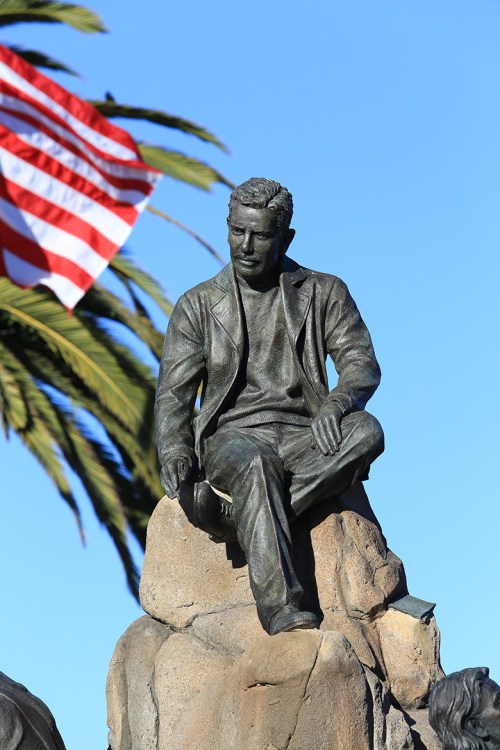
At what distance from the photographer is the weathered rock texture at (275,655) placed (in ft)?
32.3

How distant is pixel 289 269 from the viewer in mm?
11305

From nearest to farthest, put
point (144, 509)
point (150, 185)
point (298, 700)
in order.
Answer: point (298, 700) < point (144, 509) < point (150, 185)

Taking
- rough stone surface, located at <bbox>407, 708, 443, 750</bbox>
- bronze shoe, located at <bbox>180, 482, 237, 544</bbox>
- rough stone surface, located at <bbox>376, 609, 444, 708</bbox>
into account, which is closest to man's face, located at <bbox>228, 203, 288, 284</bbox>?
bronze shoe, located at <bbox>180, 482, 237, 544</bbox>

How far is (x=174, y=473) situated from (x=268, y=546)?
0.72 meters

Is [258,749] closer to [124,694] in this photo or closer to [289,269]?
[124,694]

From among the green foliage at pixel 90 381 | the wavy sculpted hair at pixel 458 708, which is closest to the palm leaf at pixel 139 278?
the green foliage at pixel 90 381

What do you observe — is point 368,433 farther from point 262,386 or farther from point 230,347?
point 230,347

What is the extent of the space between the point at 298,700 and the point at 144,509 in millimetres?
6651

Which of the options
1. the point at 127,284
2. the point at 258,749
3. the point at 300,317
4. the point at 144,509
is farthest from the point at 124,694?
the point at 127,284

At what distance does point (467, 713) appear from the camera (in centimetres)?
816

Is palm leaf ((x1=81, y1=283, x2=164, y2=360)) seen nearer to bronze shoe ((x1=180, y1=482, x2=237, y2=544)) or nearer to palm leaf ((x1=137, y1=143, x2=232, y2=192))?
palm leaf ((x1=137, y1=143, x2=232, y2=192))

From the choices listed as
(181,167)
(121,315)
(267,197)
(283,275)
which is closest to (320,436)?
(283,275)

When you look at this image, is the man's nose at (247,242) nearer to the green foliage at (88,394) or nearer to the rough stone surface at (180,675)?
the rough stone surface at (180,675)

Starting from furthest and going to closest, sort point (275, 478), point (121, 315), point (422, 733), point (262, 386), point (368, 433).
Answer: point (121, 315) → point (262, 386) → point (368, 433) → point (275, 478) → point (422, 733)
